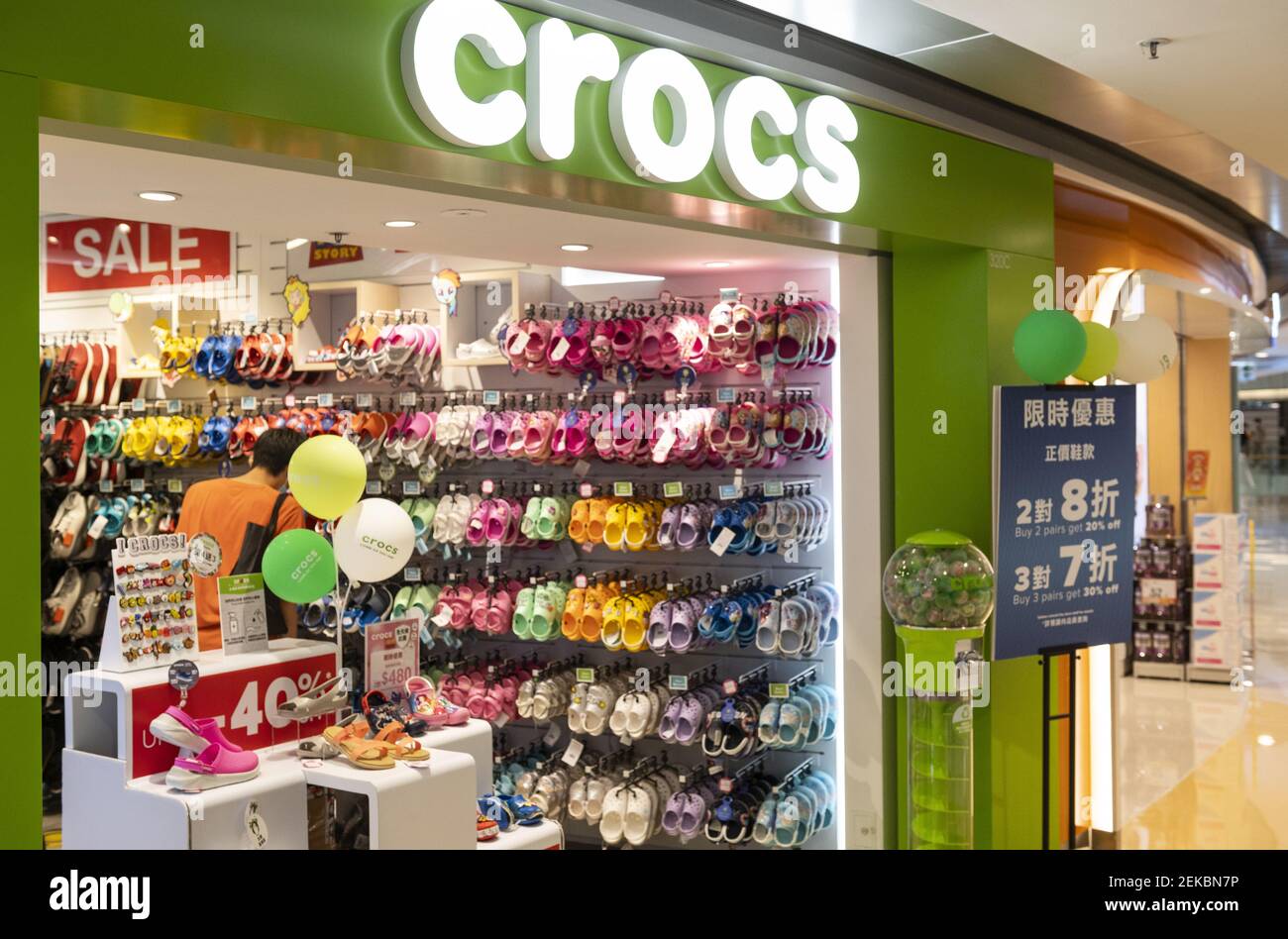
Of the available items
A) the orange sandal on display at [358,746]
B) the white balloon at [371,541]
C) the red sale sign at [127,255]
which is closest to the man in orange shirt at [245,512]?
the white balloon at [371,541]

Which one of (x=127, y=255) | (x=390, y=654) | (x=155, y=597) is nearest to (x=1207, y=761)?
(x=390, y=654)

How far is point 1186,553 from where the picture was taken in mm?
9969

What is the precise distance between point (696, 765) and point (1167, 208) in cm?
390

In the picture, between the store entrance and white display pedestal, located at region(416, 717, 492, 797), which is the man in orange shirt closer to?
the store entrance

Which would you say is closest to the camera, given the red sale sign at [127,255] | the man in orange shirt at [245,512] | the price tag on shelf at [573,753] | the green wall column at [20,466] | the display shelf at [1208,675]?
the green wall column at [20,466]

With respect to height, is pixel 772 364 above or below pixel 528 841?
above

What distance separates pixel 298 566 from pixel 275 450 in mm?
1419

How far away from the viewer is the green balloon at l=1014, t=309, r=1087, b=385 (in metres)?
4.34

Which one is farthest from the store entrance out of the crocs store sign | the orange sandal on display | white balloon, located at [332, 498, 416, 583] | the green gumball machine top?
the orange sandal on display

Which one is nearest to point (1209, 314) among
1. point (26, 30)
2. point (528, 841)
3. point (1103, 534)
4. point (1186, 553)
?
point (1186, 553)

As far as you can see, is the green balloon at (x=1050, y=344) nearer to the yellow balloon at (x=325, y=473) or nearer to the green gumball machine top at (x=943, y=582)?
the green gumball machine top at (x=943, y=582)

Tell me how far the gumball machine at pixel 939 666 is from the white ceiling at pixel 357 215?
1.43 metres

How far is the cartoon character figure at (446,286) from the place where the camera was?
579 cm

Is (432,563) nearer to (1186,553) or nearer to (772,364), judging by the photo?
(772,364)
